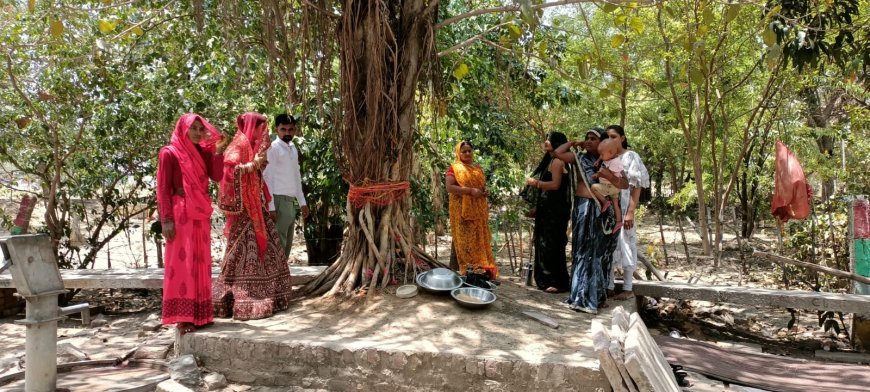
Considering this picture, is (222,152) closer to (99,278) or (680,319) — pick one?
(99,278)

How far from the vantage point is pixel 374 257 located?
16.2 feet

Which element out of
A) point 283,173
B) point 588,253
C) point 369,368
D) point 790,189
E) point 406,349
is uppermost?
point 283,173

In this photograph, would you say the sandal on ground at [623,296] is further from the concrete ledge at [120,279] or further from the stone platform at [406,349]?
the concrete ledge at [120,279]

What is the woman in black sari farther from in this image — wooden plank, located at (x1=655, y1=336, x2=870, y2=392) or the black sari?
wooden plank, located at (x1=655, y1=336, x2=870, y2=392)

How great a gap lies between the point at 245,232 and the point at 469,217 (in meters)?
2.21

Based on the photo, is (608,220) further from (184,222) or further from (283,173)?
(184,222)

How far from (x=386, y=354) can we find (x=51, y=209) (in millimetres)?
5350

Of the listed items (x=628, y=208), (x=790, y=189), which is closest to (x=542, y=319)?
(x=628, y=208)

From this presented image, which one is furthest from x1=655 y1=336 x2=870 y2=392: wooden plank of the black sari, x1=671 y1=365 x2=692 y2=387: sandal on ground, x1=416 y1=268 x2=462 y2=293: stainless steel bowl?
x1=416 y1=268 x2=462 y2=293: stainless steel bowl

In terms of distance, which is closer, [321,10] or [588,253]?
[588,253]

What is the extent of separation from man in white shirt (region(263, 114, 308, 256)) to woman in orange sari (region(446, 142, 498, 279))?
4.86 ft

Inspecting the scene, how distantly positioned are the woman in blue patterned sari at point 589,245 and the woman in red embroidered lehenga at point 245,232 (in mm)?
2410

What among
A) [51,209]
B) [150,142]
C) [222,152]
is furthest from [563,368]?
[51,209]

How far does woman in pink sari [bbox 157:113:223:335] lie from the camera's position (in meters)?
4.09
